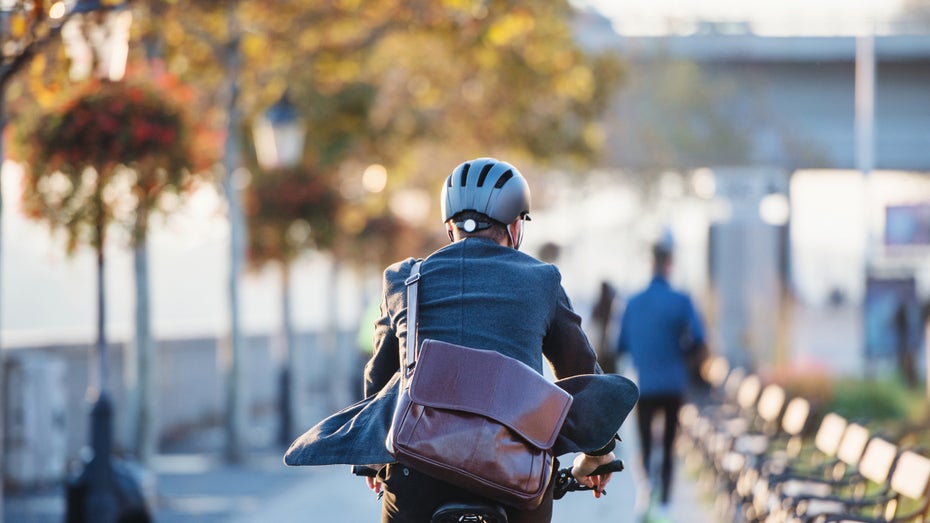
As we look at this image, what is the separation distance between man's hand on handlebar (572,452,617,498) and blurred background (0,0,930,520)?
378cm

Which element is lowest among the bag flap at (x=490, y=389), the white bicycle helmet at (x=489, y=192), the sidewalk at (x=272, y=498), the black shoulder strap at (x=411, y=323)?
the sidewalk at (x=272, y=498)

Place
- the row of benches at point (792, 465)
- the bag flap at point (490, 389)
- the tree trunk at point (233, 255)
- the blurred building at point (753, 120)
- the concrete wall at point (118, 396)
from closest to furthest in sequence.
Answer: the bag flap at point (490, 389), the row of benches at point (792, 465), the concrete wall at point (118, 396), the tree trunk at point (233, 255), the blurred building at point (753, 120)

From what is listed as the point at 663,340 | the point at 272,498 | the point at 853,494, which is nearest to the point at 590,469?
the point at 853,494

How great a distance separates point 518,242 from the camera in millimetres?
5438

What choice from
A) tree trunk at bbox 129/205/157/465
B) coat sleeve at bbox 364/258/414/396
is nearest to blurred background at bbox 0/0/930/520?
tree trunk at bbox 129/205/157/465

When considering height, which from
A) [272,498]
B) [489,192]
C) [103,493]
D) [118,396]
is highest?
[489,192]

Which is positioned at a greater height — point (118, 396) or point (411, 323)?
point (411, 323)

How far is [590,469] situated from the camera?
17.7ft

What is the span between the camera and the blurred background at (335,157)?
12344mm

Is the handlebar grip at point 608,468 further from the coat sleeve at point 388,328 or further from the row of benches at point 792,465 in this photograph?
the row of benches at point 792,465

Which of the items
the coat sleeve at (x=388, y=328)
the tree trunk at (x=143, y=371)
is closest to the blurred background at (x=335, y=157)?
the tree trunk at (x=143, y=371)

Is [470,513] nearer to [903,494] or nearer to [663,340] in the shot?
[903,494]

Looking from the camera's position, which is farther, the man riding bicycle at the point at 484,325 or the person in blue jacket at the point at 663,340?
the person in blue jacket at the point at 663,340

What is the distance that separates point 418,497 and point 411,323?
49cm
